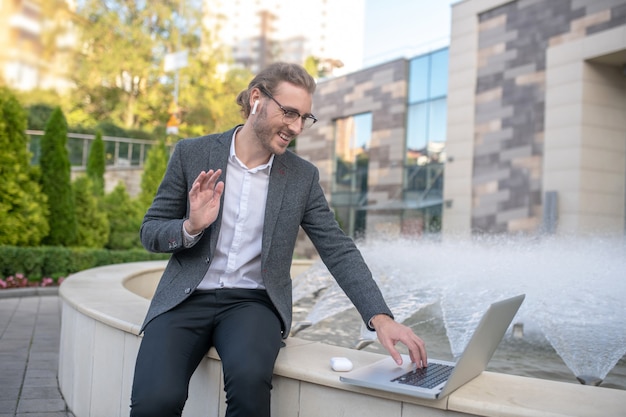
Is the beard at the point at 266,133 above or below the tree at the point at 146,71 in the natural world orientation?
below

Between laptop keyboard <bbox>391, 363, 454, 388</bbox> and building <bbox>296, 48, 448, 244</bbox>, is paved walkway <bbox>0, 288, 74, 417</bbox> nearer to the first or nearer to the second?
laptop keyboard <bbox>391, 363, 454, 388</bbox>

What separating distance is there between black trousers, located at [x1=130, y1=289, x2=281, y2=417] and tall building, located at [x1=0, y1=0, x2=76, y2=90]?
27669mm

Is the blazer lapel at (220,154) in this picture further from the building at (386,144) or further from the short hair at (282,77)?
the building at (386,144)

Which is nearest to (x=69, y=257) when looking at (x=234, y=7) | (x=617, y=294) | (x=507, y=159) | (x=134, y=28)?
(x=617, y=294)

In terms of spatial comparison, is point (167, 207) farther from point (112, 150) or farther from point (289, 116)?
point (112, 150)

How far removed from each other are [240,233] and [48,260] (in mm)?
8052

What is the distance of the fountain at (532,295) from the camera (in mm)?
3102

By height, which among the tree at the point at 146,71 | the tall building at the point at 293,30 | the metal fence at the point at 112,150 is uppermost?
the tall building at the point at 293,30

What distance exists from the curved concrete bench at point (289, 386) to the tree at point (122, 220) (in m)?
8.91

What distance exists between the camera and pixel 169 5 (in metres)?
33.4

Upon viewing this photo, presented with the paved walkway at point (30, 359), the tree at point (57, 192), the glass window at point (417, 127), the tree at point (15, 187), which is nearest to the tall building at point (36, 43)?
the tree at point (57, 192)

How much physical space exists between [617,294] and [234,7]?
73.8 meters

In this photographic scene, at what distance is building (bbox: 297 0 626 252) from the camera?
12906 millimetres

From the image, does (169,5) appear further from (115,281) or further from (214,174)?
(214,174)
